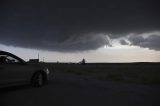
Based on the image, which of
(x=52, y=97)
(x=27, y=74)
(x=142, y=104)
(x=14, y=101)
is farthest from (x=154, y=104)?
(x=27, y=74)

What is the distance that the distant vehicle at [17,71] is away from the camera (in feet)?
33.7

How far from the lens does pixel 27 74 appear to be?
37.7 feet

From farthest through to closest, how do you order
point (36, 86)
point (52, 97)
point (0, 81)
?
point (36, 86) → point (0, 81) → point (52, 97)

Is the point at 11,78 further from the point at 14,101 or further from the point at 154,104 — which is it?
the point at 154,104

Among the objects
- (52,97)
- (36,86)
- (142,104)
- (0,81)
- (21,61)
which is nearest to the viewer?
(142,104)

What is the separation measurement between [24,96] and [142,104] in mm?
4273

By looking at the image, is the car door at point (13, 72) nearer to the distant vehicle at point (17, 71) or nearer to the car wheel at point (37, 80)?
the distant vehicle at point (17, 71)

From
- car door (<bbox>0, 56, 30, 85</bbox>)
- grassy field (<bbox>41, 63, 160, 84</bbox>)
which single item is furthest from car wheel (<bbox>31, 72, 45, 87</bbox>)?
grassy field (<bbox>41, 63, 160, 84</bbox>)

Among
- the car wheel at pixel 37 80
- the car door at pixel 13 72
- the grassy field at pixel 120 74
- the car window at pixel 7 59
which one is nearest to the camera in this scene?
the car door at pixel 13 72

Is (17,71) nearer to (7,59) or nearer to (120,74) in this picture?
(7,59)

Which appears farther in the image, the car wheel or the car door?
the car wheel

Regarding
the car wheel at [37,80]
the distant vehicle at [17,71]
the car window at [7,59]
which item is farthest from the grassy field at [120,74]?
the car window at [7,59]

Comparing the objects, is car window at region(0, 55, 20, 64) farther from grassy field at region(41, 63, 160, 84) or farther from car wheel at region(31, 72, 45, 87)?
grassy field at region(41, 63, 160, 84)

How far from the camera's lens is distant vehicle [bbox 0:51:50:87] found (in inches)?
404
